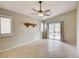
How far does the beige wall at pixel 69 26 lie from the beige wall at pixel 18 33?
216 cm

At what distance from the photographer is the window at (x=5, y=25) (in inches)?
179

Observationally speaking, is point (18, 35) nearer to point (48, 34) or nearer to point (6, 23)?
point (6, 23)

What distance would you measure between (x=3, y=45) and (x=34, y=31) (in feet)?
10.6

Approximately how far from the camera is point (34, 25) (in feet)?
24.6

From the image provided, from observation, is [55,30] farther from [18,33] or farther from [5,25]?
[5,25]

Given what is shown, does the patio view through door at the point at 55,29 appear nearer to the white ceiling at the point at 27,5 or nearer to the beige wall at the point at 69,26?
the beige wall at the point at 69,26

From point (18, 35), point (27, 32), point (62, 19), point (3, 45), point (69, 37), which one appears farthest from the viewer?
point (62, 19)

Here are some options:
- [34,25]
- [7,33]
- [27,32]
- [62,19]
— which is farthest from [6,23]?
[62,19]

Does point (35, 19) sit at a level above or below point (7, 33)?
above

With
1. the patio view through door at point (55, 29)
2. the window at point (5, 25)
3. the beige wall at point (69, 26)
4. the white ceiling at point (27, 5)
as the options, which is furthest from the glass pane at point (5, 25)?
the beige wall at point (69, 26)

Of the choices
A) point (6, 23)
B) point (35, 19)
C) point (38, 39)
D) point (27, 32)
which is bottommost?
point (38, 39)

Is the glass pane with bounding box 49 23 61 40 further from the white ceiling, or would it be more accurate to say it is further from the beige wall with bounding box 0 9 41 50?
the white ceiling

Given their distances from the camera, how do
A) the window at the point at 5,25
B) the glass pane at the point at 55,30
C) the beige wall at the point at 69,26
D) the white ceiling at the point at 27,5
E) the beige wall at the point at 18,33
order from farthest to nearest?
the glass pane at the point at 55,30
the beige wall at the point at 69,26
the beige wall at the point at 18,33
the window at the point at 5,25
the white ceiling at the point at 27,5

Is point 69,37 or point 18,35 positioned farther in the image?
point 69,37
